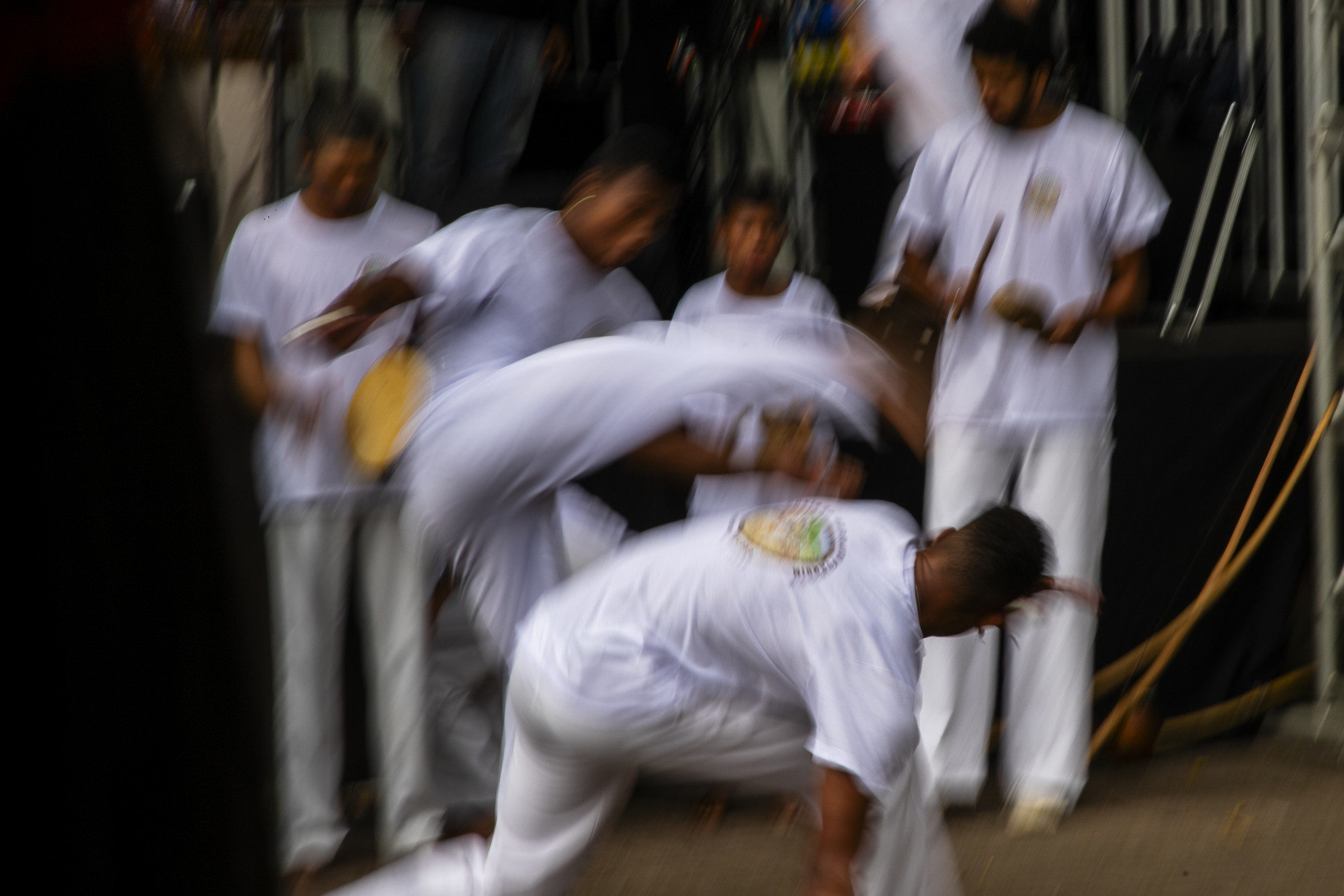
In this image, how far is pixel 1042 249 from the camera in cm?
416

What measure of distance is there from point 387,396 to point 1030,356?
180cm

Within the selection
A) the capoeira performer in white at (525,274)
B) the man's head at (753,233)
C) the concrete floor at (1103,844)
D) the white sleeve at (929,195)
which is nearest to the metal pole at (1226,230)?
the white sleeve at (929,195)

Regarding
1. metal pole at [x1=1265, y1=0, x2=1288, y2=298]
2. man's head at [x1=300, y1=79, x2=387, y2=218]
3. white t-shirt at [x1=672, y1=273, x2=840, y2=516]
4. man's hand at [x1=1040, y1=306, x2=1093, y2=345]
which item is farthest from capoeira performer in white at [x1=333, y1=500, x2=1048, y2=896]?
metal pole at [x1=1265, y1=0, x2=1288, y2=298]

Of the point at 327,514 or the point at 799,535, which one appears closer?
the point at 799,535

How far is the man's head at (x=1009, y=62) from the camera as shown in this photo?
4016 mm

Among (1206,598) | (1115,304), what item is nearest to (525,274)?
(1115,304)

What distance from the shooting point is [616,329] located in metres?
3.77

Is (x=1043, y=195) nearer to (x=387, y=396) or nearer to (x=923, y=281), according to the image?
(x=923, y=281)

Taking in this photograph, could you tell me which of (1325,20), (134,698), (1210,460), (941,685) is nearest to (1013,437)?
(941,685)

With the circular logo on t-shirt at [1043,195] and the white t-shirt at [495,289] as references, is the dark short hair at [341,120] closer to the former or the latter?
the white t-shirt at [495,289]

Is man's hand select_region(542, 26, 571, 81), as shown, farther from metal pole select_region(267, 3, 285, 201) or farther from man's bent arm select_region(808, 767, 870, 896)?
man's bent arm select_region(808, 767, 870, 896)

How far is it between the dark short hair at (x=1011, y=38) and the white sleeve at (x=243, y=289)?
205 cm

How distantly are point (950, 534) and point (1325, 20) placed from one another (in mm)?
2859

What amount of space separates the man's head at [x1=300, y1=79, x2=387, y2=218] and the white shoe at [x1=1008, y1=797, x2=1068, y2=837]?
252 centimetres
